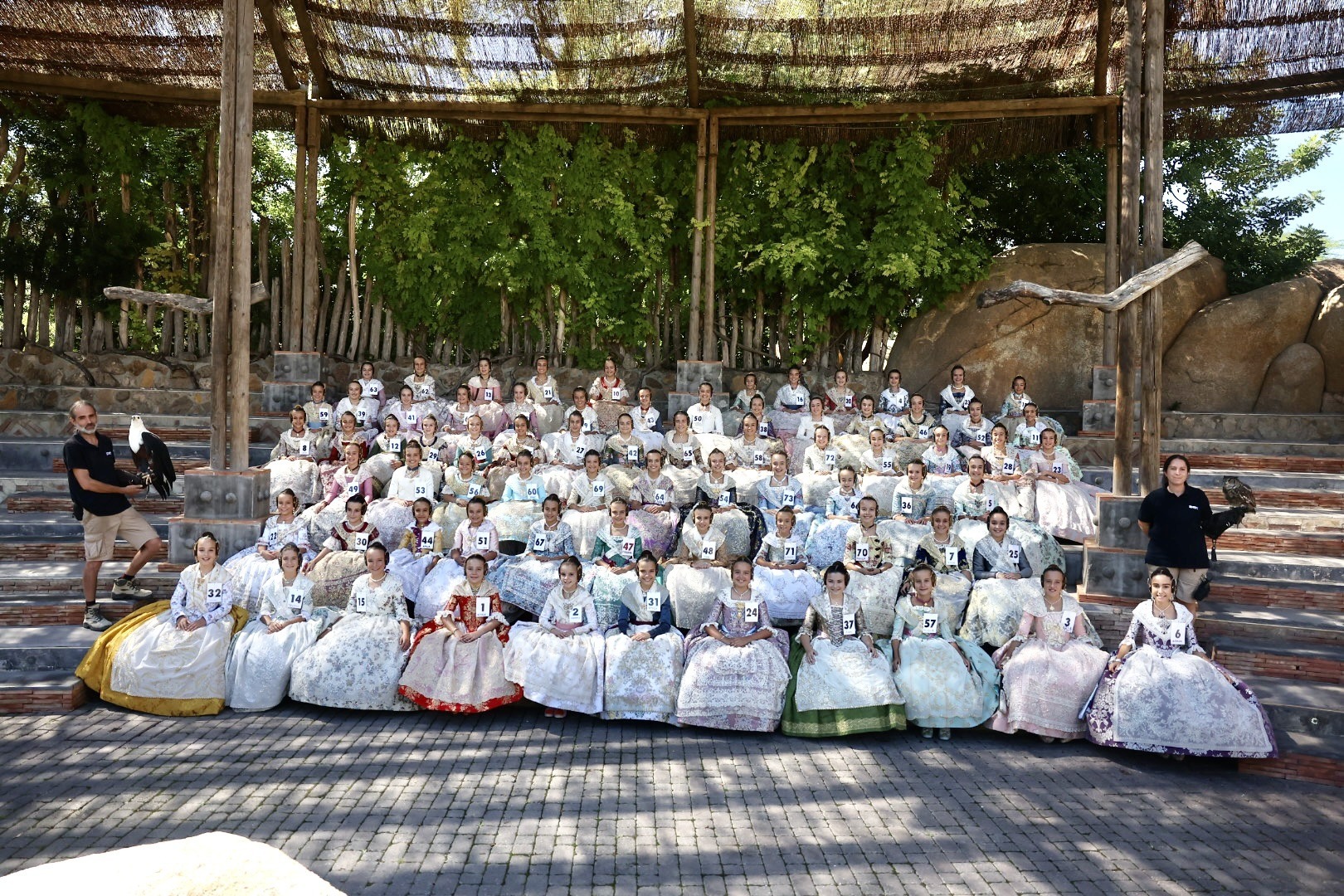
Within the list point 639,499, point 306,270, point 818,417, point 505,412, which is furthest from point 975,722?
point 306,270

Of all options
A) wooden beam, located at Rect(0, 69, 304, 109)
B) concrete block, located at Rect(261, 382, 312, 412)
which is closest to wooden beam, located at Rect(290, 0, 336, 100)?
Result: wooden beam, located at Rect(0, 69, 304, 109)

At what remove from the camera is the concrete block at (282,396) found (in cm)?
1136

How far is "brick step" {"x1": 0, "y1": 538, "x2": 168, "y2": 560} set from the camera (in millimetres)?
8227

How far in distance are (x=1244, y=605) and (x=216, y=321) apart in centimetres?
804

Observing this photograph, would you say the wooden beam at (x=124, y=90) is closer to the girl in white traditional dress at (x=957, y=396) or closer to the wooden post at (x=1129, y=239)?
the girl in white traditional dress at (x=957, y=396)

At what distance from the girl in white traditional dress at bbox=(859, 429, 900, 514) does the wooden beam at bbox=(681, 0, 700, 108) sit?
447cm

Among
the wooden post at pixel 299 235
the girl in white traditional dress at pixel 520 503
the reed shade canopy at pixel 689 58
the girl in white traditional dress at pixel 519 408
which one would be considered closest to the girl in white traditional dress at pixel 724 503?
the girl in white traditional dress at pixel 520 503

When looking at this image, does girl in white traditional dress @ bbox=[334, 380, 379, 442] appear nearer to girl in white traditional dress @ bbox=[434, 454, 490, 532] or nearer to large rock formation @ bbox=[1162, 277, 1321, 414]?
girl in white traditional dress @ bbox=[434, 454, 490, 532]

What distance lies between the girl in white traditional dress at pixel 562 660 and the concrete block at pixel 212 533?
2788 mm

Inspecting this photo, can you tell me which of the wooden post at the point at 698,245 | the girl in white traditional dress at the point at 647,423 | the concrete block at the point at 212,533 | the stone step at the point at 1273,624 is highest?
the wooden post at the point at 698,245

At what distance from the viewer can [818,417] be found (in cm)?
1014

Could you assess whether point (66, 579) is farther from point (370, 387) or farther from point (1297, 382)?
point (1297, 382)

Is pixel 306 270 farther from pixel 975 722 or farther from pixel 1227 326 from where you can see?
pixel 1227 326

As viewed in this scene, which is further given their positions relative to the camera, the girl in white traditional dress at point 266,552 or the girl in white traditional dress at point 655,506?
the girl in white traditional dress at point 655,506
